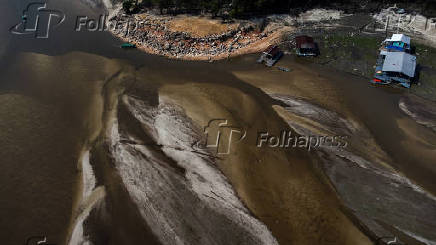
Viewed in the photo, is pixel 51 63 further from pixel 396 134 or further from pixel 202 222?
pixel 396 134

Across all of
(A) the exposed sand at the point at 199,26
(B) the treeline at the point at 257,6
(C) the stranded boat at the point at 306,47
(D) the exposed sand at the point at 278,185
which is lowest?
(D) the exposed sand at the point at 278,185

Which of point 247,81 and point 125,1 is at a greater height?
point 125,1

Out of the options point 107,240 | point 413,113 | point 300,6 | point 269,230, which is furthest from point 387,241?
point 300,6

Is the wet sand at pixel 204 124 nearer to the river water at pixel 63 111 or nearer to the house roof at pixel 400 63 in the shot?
the river water at pixel 63 111

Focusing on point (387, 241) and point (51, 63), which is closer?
point (387, 241)

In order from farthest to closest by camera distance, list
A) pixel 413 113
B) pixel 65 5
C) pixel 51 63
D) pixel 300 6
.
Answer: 1. pixel 65 5
2. pixel 300 6
3. pixel 51 63
4. pixel 413 113

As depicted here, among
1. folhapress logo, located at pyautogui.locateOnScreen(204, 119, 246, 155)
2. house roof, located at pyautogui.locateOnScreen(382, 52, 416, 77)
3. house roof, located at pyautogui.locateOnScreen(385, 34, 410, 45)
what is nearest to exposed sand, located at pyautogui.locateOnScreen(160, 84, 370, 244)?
folhapress logo, located at pyautogui.locateOnScreen(204, 119, 246, 155)

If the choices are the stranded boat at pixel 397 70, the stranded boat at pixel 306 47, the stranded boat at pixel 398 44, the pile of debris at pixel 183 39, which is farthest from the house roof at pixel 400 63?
the pile of debris at pixel 183 39

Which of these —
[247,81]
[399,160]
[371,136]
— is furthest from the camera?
[247,81]
